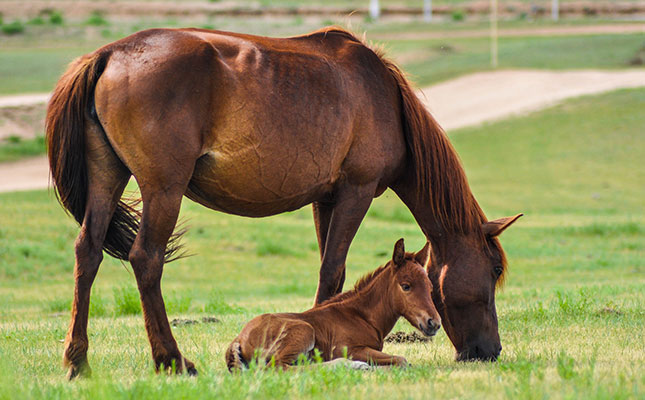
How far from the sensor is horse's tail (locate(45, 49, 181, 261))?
5.90 meters

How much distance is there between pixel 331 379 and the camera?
200 inches

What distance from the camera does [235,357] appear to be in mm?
5914

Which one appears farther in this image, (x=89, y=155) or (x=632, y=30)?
(x=632, y=30)

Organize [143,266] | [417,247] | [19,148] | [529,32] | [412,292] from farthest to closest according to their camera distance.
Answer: [529,32]
[19,148]
[417,247]
[412,292]
[143,266]

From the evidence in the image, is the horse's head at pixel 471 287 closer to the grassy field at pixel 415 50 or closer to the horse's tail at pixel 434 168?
the horse's tail at pixel 434 168

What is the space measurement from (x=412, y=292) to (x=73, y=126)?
8.70 ft

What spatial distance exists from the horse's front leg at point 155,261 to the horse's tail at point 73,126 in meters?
0.54

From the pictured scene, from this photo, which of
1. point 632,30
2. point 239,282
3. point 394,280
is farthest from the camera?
point 632,30

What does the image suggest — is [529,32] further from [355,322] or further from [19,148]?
[355,322]

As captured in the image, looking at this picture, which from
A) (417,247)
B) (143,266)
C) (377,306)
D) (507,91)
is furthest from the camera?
(507,91)

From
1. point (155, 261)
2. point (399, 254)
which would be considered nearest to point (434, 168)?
point (399, 254)

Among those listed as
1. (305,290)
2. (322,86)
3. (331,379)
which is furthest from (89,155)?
(305,290)

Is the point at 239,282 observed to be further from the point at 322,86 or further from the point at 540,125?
the point at 540,125

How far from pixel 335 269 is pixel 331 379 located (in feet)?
5.68
